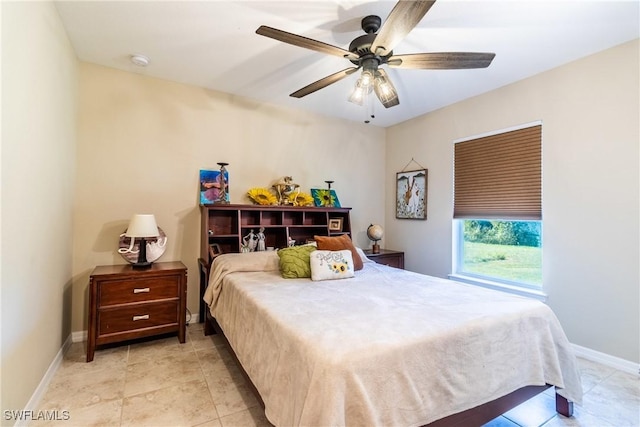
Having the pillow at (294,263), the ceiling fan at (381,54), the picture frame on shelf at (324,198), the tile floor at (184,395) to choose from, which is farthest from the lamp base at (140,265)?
the ceiling fan at (381,54)

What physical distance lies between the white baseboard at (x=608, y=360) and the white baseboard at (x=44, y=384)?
13.1ft

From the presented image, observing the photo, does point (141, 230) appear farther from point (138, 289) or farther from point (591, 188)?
point (591, 188)

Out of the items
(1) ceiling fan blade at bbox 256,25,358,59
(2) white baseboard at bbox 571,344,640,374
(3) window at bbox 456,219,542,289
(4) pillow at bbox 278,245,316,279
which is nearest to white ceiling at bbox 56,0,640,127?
(1) ceiling fan blade at bbox 256,25,358,59

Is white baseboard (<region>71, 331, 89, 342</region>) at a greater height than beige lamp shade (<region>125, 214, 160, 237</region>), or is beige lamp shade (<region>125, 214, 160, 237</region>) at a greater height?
beige lamp shade (<region>125, 214, 160, 237</region>)

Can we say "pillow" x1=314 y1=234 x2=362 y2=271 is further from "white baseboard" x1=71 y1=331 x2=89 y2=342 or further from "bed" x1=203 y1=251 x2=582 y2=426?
"white baseboard" x1=71 y1=331 x2=89 y2=342

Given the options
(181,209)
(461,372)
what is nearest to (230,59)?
(181,209)

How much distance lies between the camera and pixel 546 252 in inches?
113

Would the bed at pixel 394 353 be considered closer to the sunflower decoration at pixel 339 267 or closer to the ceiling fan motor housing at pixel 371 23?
the sunflower decoration at pixel 339 267

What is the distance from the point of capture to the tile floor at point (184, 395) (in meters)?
1.77

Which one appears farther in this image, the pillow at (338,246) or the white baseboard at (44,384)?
the pillow at (338,246)

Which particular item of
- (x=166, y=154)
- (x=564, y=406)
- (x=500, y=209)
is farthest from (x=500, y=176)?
(x=166, y=154)

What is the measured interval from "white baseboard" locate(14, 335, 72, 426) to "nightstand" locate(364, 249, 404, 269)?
10.3 ft

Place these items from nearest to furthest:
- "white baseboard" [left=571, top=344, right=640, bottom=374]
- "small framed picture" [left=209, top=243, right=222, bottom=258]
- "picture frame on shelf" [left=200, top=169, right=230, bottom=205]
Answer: "white baseboard" [left=571, top=344, right=640, bottom=374]
"small framed picture" [left=209, top=243, right=222, bottom=258]
"picture frame on shelf" [left=200, top=169, right=230, bottom=205]

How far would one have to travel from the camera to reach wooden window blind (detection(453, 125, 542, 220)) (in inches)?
117
